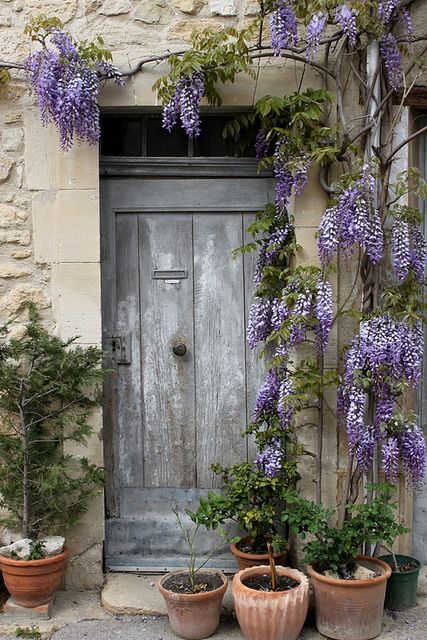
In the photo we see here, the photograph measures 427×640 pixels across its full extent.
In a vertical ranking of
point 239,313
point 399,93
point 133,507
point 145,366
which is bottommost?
point 133,507

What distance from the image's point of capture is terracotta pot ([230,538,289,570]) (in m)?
3.76

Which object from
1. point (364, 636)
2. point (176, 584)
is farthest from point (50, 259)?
point (364, 636)

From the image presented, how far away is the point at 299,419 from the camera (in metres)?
3.98

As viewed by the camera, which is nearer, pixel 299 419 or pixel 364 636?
pixel 364 636

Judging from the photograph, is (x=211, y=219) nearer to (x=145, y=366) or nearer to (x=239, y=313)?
Answer: (x=239, y=313)

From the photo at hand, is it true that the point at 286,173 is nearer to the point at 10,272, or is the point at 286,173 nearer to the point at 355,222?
the point at 355,222

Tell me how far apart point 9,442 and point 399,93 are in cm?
260

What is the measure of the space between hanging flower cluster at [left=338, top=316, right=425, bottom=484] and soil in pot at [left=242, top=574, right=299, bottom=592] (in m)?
0.64

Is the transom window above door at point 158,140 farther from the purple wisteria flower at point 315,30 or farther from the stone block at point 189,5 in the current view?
the purple wisteria flower at point 315,30

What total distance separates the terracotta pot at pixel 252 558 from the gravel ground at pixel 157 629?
0.28m

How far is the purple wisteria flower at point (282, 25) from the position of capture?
3.64 meters

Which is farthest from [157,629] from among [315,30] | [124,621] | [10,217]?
[315,30]

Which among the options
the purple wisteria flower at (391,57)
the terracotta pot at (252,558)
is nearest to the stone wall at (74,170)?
the purple wisteria flower at (391,57)

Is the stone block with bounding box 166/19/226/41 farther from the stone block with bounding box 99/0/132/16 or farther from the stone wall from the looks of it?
the stone block with bounding box 99/0/132/16
